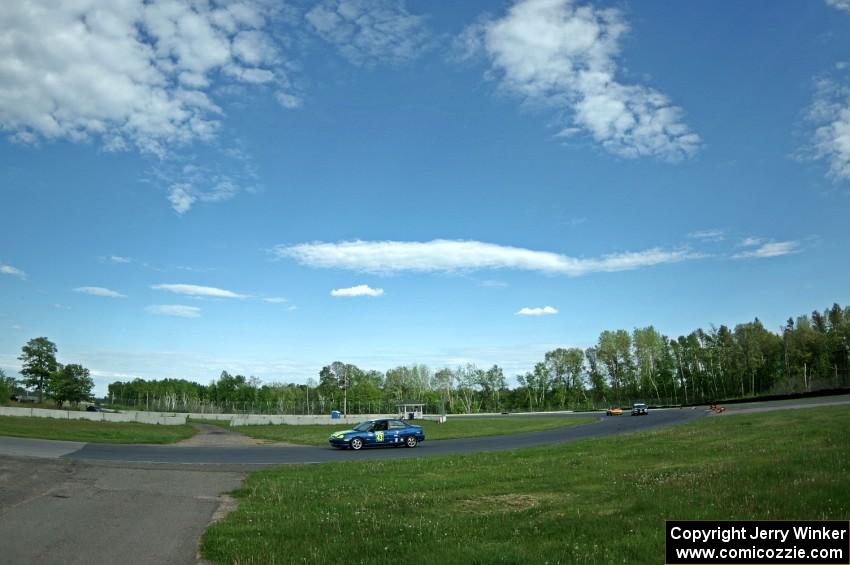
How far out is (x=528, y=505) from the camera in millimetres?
11047

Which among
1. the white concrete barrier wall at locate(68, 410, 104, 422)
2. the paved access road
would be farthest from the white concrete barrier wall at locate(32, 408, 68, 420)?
the paved access road

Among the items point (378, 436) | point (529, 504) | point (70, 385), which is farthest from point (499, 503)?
point (70, 385)

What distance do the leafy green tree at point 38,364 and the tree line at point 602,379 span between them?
15cm

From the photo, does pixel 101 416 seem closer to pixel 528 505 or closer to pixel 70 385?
pixel 70 385

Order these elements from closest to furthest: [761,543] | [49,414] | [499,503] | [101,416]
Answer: [761,543] → [499,503] → [101,416] → [49,414]

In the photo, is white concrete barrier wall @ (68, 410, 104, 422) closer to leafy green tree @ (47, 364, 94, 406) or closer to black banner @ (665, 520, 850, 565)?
leafy green tree @ (47, 364, 94, 406)

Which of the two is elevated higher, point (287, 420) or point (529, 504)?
point (529, 504)

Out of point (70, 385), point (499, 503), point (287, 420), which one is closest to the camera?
point (499, 503)

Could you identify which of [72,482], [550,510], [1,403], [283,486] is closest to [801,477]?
[550,510]

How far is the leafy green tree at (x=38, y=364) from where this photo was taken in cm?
9462

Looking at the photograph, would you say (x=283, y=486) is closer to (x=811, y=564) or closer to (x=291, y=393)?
(x=811, y=564)

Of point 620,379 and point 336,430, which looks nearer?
point 336,430

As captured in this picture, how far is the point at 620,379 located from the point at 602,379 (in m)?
4.35

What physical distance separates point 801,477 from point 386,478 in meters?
10.2
